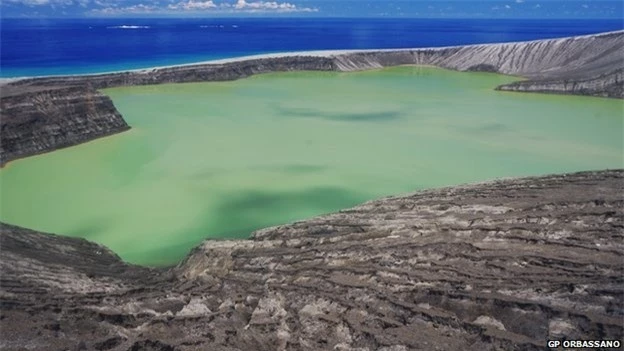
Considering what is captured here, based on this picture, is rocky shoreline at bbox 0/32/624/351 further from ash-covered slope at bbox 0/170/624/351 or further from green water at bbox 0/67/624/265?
green water at bbox 0/67/624/265

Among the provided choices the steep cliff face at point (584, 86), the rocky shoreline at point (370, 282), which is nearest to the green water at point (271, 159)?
the steep cliff face at point (584, 86)

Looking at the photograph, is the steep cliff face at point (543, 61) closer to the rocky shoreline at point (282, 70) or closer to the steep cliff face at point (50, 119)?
the rocky shoreline at point (282, 70)

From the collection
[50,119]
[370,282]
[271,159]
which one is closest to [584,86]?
[271,159]

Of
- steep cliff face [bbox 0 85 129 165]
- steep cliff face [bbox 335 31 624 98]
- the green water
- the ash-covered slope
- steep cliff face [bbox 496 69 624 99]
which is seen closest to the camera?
the ash-covered slope

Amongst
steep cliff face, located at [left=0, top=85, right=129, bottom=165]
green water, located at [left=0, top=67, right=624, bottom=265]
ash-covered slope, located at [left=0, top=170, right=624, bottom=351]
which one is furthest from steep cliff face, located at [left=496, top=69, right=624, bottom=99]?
steep cliff face, located at [left=0, top=85, right=129, bottom=165]

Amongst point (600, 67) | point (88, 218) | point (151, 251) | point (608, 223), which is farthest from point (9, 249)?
point (600, 67)

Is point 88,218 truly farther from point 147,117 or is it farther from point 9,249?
point 147,117
